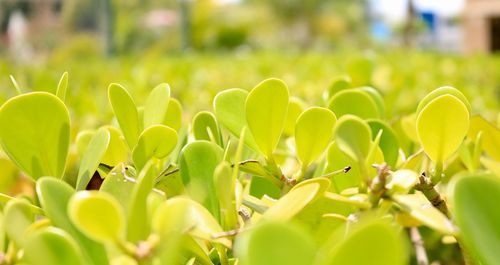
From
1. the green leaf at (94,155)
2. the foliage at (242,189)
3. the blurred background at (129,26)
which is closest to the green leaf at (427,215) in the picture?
the foliage at (242,189)

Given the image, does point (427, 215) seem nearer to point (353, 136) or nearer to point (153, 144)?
point (353, 136)

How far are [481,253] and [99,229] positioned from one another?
0.63 feet

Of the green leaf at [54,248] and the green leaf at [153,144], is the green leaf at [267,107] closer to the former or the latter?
the green leaf at [153,144]

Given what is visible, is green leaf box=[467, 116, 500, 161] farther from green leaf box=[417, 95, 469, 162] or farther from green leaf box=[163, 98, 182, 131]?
green leaf box=[163, 98, 182, 131]

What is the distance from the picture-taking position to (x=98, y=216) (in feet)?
1.07

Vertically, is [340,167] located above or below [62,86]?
below

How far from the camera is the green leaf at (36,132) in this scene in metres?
0.48

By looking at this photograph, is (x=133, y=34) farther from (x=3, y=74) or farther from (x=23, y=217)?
(x=23, y=217)

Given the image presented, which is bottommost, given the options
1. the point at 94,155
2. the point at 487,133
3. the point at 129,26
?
the point at 129,26

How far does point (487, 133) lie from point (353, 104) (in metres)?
0.13

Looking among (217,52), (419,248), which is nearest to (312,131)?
(419,248)

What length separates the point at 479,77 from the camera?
11.0 ft

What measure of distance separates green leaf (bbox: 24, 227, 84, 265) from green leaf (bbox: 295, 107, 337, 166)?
8.5 inches

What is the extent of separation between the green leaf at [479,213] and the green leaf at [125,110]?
29 cm
